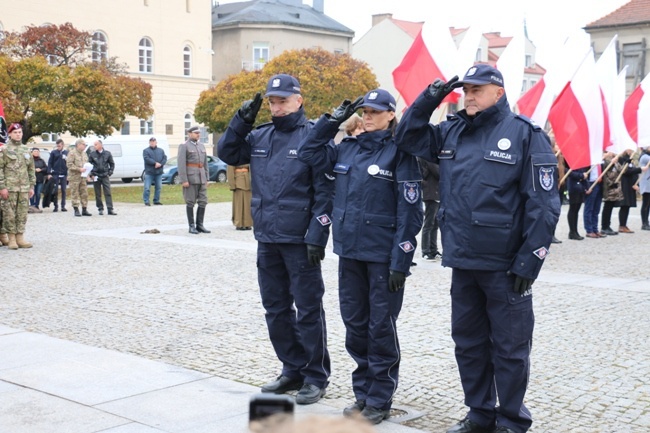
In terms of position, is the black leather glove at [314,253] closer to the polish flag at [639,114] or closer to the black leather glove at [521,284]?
the black leather glove at [521,284]

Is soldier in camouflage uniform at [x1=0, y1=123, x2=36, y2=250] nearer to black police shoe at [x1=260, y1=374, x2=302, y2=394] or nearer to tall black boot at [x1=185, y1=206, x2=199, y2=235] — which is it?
tall black boot at [x1=185, y1=206, x2=199, y2=235]

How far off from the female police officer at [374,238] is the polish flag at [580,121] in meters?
9.71

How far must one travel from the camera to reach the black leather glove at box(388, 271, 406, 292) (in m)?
5.34

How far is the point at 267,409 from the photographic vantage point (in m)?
1.61

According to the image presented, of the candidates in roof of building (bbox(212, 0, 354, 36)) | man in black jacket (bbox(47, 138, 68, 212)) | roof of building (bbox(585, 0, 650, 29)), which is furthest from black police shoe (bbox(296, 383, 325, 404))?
roof of building (bbox(212, 0, 354, 36))

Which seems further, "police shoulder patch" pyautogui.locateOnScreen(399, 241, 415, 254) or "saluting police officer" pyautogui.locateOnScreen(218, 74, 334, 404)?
"saluting police officer" pyautogui.locateOnScreen(218, 74, 334, 404)

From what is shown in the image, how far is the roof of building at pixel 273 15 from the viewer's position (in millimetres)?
72188

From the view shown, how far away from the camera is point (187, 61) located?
60844 millimetres

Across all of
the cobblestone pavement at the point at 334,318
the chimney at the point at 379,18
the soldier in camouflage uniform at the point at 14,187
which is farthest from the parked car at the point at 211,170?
the chimney at the point at 379,18

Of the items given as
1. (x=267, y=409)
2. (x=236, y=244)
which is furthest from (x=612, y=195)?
(x=267, y=409)

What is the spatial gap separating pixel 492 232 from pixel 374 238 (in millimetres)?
822

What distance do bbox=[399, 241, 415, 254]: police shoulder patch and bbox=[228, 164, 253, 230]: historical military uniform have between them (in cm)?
1241

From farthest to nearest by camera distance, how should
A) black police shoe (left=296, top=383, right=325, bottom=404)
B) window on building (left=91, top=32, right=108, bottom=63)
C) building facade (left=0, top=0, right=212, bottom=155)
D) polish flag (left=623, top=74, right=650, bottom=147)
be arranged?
window on building (left=91, top=32, right=108, bottom=63)
building facade (left=0, top=0, right=212, bottom=155)
polish flag (left=623, top=74, right=650, bottom=147)
black police shoe (left=296, top=383, right=325, bottom=404)

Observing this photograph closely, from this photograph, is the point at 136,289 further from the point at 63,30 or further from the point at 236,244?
the point at 63,30
